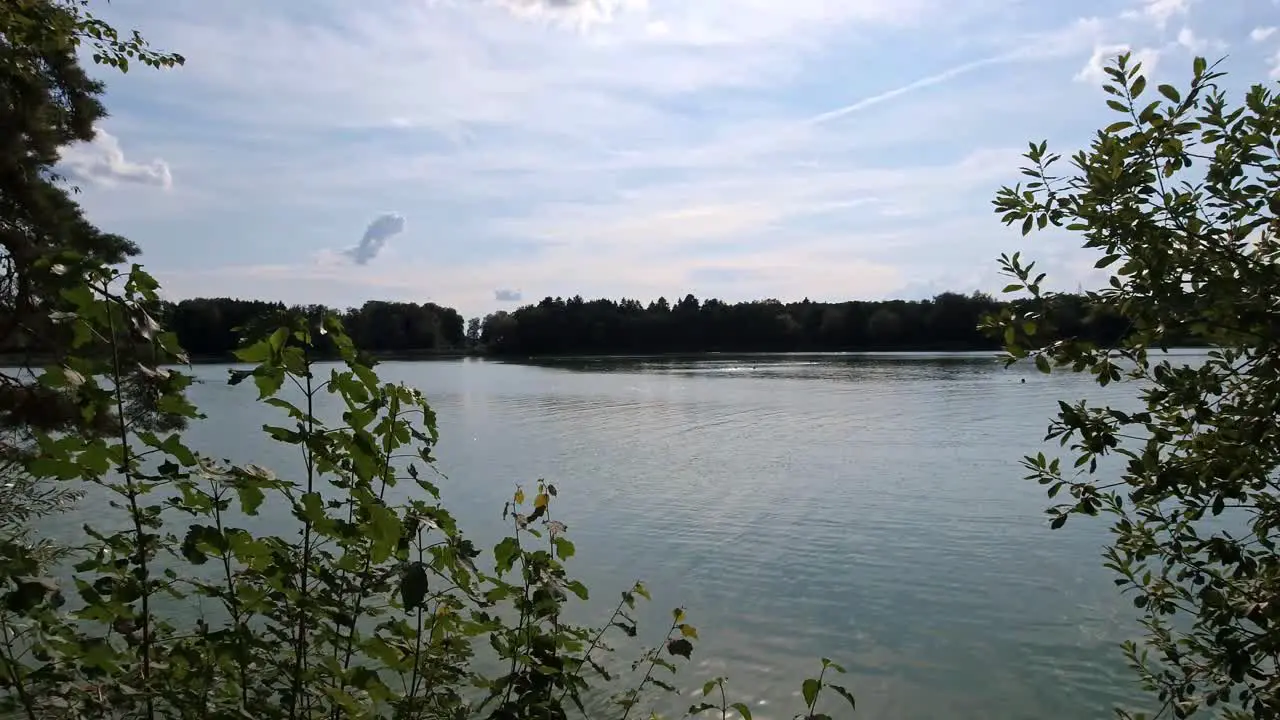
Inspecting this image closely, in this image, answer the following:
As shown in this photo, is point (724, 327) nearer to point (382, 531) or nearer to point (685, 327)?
point (685, 327)

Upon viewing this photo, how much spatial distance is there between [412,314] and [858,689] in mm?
104271

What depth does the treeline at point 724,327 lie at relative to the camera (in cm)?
8569

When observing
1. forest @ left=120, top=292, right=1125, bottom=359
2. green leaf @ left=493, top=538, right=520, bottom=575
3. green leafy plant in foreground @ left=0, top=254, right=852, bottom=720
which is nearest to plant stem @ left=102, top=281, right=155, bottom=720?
green leafy plant in foreground @ left=0, top=254, right=852, bottom=720

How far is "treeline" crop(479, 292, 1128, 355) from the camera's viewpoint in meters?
85.7

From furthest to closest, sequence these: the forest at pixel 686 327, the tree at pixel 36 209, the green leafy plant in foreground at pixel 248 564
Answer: the forest at pixel 686 327
the tree at pixel 36 209
the green leafy plant in foreground at pixel 248 564

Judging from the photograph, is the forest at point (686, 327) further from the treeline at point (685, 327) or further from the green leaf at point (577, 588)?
the green leaf at point (577, 588)

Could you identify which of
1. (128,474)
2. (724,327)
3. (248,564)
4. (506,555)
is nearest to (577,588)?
(506,555)

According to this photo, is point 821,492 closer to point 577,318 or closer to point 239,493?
point 239,493

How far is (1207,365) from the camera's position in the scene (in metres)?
2.43

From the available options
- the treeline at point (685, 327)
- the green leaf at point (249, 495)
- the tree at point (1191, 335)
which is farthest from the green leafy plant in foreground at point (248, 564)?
the treeline at point (685, 327)

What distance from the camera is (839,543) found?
35.2 ft

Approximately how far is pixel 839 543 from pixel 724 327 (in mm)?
86921

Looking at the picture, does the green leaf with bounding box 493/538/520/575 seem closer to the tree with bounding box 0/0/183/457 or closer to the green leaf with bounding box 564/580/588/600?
the green leaf with bounding box 564/580/588/600

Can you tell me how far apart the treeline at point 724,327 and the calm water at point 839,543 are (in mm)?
61956
